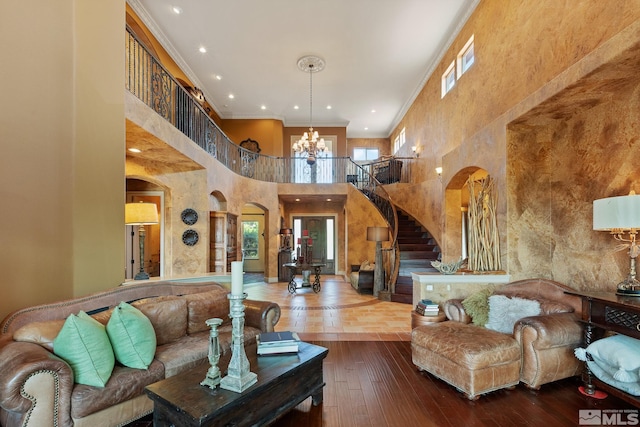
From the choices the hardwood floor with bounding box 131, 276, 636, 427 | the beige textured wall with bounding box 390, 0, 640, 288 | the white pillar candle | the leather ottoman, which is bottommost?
the hardwood floor with bounding box 131, 276, 636, 427

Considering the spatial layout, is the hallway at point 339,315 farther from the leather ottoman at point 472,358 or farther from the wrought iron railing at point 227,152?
the leather ottoman at point 472,358

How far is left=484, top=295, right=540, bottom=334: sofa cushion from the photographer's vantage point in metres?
2.98

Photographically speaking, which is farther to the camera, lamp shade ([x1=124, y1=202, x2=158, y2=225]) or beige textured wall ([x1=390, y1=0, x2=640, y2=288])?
lamp shade ([x1=124, y1=202, x2=158, y2=225])

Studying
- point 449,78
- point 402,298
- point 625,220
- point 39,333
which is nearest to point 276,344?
point 39,333

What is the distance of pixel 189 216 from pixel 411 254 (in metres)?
5.02

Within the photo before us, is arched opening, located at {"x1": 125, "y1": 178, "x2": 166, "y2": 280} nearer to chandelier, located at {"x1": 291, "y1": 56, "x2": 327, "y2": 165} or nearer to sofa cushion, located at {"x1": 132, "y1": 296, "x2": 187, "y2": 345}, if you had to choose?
sofa cushion, located at {"x1": 132, "y1": 296, "x2": 187, "y2": 345}

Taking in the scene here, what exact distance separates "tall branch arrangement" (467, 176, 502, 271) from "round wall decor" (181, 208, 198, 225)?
506 centimetres

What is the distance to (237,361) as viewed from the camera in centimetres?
181

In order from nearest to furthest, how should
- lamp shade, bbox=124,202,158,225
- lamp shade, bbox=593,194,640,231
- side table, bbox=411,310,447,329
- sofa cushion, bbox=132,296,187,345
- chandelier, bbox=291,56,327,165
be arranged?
lamp shade, bbox=593,194,640,231 → sofa cushion, bbox=132,296,187,345 → side table, bbox=411,310,447,329 → lamp shade, bbox=124,202,158,225 → chandelier, bbox=291,56,327,165

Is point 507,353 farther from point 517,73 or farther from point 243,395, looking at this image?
point 517,73

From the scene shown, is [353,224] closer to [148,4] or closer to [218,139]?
[218,139]

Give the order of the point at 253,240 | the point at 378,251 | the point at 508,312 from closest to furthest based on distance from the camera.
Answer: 1. the point at 508,312
2. the point at 378,251
3. the point at 253,240

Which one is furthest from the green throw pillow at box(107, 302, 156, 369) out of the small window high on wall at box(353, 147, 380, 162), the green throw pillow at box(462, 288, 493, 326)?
the small window high on wall at box(353, 147, 380, 162)

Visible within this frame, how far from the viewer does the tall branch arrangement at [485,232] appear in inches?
159
